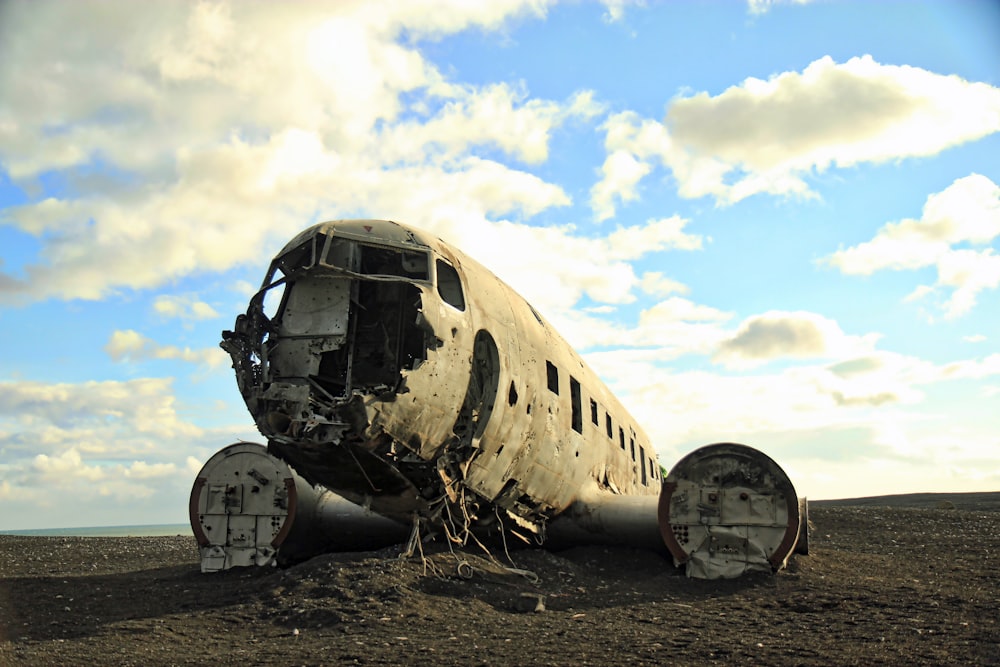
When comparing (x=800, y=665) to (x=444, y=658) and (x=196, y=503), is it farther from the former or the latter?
(x=196, y=503)

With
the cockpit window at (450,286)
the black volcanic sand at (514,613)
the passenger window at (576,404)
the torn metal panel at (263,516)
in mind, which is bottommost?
the black volcanic sand at (514,613)

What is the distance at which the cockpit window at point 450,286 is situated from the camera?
37.8ft

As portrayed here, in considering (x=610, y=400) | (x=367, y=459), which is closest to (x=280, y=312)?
(x=367, y=459)

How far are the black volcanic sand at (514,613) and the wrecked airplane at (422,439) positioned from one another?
0.63 meters

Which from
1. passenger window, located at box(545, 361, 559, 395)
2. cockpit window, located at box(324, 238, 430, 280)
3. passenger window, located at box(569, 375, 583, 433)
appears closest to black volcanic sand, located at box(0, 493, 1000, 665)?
passenger window, located at box(569, 375, 583, 433)

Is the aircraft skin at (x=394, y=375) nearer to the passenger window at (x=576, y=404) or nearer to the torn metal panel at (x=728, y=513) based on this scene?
the passenger window at (x=576, y=404)

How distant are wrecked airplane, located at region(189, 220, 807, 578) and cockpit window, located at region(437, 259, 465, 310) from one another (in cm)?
3

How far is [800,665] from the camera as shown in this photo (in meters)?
7.87

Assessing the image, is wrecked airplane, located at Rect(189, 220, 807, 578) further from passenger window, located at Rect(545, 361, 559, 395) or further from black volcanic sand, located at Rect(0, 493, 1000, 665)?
black volcanic sand, located at Rect(0, 493, 1000, 665)

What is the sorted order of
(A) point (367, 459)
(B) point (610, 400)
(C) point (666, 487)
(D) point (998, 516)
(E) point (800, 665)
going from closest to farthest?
Result: (E) point (800, 665)
(A) point (367, 459)
(C) point (666, 487)
(B) point (610, 400)
(D) point (998, 516)

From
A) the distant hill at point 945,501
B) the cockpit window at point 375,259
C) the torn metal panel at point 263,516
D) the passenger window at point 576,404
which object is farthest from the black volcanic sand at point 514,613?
the distant hill at point 945,501

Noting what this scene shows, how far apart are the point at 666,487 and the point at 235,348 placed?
6.84 meters

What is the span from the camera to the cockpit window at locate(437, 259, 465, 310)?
1153 centimetres

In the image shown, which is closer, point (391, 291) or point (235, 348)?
point (235, 348)
